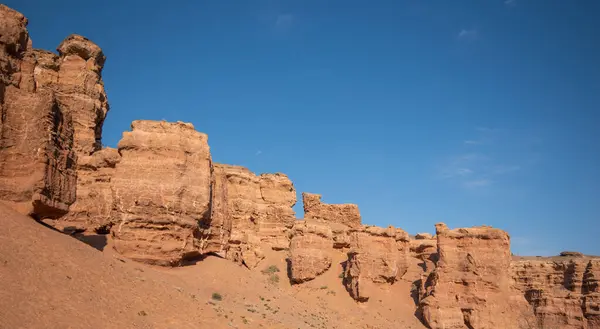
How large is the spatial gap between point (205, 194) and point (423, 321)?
1690 cm

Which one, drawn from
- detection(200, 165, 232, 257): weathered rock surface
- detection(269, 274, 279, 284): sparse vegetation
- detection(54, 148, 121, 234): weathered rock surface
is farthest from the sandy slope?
detection(269, 274, 279, 284): sparse vegetation

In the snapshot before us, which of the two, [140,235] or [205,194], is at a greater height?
[205,194]

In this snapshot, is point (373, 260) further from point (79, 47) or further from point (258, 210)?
point (79, 47)

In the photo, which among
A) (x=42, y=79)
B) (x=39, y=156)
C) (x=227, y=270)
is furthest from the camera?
(x=42, y=79)

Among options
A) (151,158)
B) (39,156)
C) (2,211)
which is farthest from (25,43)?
(151,158)

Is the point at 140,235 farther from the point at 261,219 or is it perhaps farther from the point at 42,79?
the point at 261,219

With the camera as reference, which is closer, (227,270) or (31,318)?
(31,318)

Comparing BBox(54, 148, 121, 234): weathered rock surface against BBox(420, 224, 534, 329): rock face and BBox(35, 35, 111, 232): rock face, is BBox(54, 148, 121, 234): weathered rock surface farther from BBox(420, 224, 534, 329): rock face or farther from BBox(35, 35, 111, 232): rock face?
BBox(420, 224, 534, 329): rock face

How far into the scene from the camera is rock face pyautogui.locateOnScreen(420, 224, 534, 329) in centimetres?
3247

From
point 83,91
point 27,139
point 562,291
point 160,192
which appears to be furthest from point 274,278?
point 27,139

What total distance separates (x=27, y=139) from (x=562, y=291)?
117 feet

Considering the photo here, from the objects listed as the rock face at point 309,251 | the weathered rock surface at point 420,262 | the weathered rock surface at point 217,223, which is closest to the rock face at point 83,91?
the weathered rock surface at point 217,223

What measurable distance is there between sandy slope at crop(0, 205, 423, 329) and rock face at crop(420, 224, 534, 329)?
2.06 metres

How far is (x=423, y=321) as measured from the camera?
3344 cm
